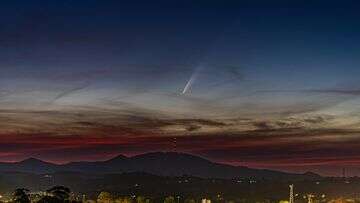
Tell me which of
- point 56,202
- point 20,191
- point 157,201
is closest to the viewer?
point 56,202

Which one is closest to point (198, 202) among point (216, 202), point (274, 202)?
point (216, 202)

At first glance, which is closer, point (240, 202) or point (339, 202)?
point (339, 202)

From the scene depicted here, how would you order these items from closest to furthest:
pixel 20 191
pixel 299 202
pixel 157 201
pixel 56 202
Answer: pixel 56 202, pixel 20 191, pixel 299 202, pixel 157 201

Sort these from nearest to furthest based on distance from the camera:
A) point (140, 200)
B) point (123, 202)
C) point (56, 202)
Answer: point (56, 202) < point (123, 202) < point (140, 200)

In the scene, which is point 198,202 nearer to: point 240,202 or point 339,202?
point 240,202

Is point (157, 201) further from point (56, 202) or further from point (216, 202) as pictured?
point (56, 202)

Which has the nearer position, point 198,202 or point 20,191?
point 20,191

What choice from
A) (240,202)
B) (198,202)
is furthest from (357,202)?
(198,202)

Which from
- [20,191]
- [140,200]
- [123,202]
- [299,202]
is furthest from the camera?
[299,202]
